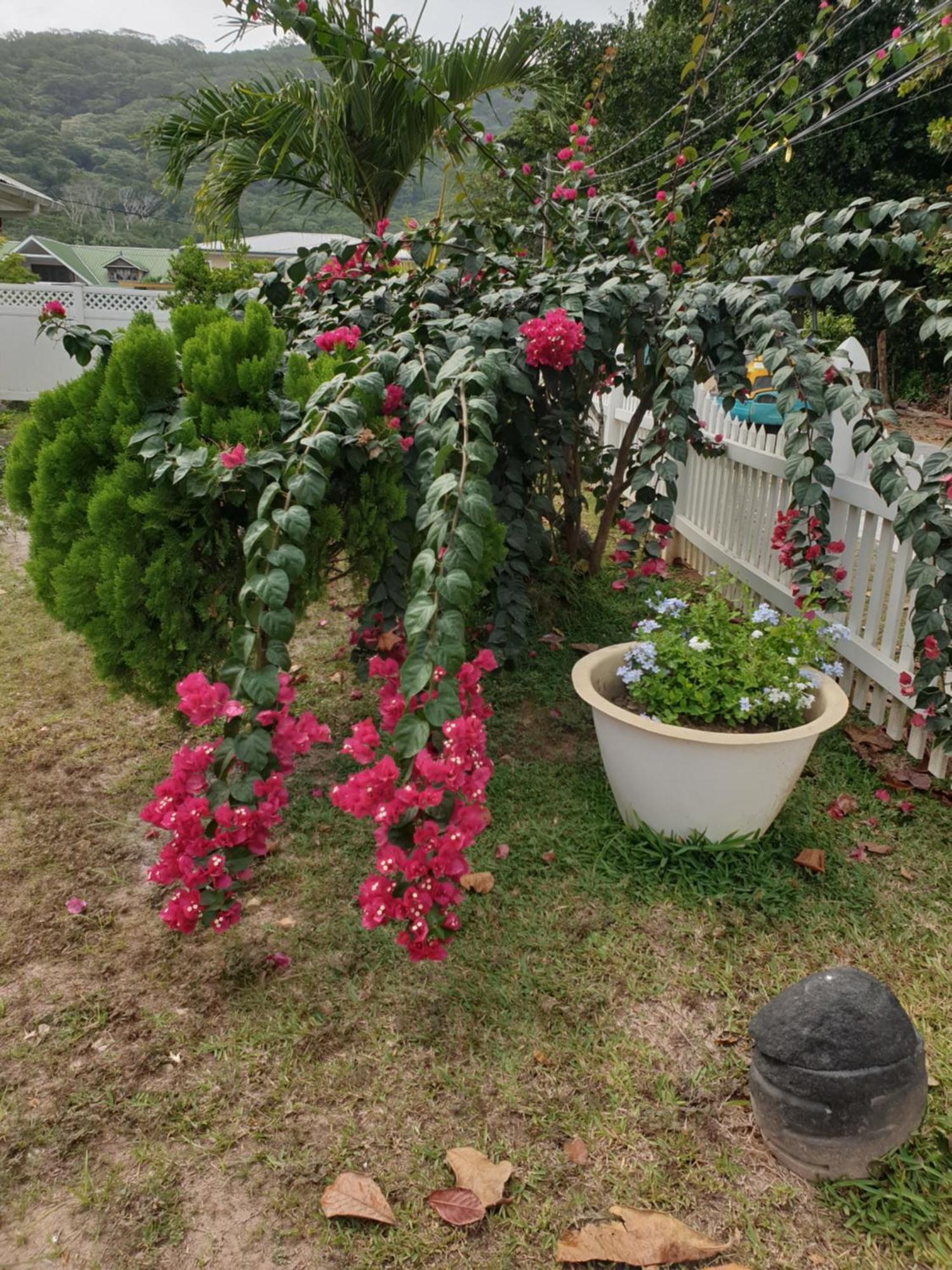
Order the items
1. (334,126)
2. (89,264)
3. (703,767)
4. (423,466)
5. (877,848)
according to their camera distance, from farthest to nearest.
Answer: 1. (89,264)
2. (334,126)
3. (877,848)
4. (703,767)
5. (423,466)

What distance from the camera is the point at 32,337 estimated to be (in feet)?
35.4

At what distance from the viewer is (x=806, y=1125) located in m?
1.51

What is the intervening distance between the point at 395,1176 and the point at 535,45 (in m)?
8.39

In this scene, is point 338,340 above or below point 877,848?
above

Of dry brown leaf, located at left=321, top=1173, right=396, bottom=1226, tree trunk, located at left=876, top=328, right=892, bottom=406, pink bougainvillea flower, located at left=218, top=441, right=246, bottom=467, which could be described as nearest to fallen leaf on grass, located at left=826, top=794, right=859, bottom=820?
dry brown leaf, located at left=321, top=1173, right=396, bottom=1226

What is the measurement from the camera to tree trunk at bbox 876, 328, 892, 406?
1189cm

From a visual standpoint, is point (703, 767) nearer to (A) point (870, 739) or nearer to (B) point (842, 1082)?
(B) point (842, 1082)

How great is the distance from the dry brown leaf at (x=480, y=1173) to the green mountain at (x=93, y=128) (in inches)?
1405

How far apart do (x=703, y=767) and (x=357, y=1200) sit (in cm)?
124

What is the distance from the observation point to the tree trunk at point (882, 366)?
11.9 meters

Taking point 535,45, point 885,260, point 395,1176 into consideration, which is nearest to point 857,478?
point 885,260

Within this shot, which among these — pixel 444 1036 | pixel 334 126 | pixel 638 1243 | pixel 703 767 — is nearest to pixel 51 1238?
pixel 444 1036

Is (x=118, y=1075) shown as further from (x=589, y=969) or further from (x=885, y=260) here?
(x=885, y=260)

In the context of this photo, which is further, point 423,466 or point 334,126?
point 334,126
